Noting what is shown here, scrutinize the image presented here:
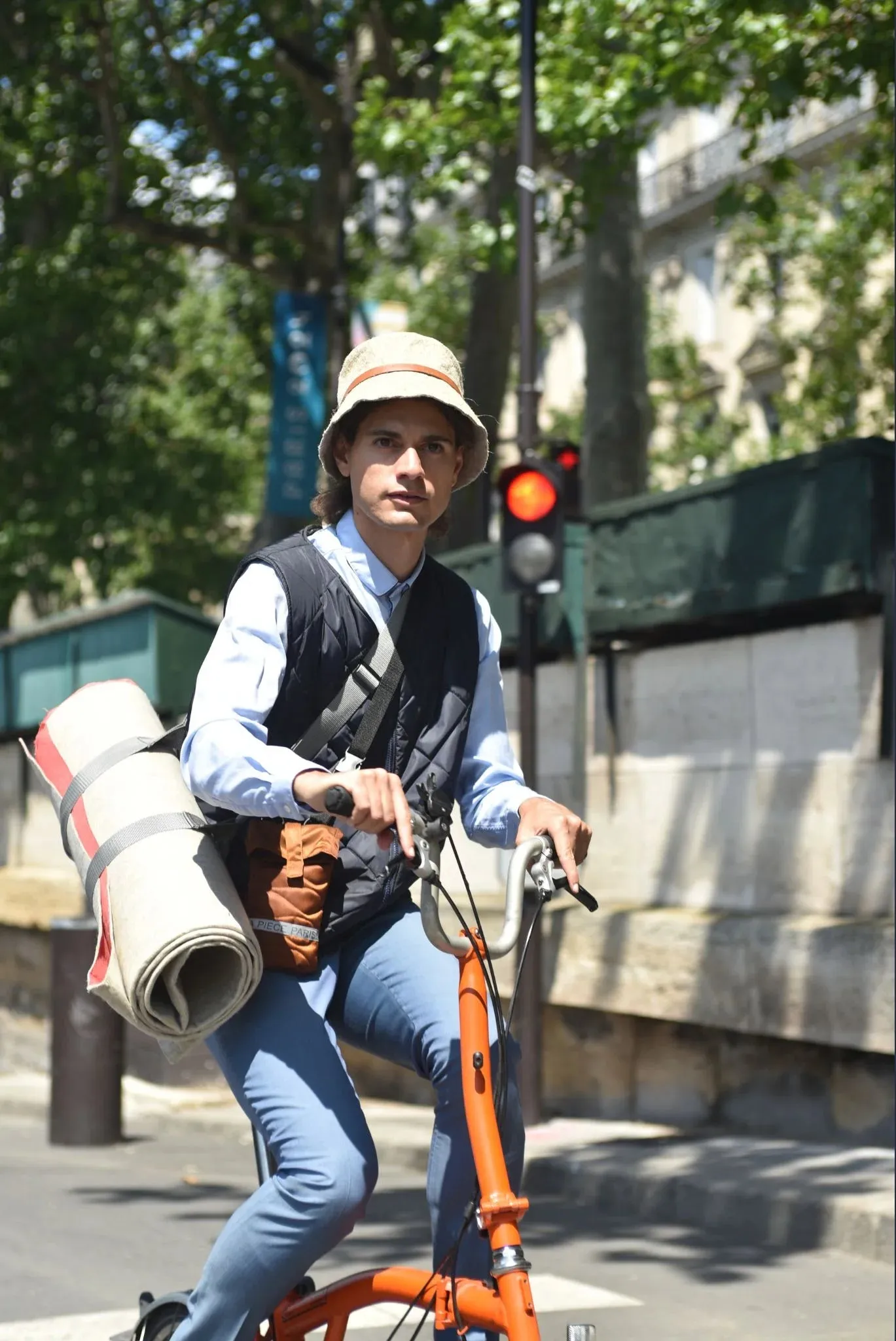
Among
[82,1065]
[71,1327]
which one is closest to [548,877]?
[71,1327]

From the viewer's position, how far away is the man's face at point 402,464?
3367 millimetres

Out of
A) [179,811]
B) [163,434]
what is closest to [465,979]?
[179,811]

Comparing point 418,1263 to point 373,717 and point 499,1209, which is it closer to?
point 373,717

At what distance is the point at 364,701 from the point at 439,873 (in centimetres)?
46

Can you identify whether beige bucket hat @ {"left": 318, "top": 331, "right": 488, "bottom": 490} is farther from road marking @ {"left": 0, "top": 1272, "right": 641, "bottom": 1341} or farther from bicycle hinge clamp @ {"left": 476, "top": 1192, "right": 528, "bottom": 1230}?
road marking @ {"left": 0, "top": 1272, "right": 641, "bottom": 1341}

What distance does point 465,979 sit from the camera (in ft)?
10.1

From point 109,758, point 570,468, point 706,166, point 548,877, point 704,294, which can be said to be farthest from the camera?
point 706,166

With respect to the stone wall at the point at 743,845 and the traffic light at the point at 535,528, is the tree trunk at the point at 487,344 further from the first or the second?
the traffic light at the point at 535,528

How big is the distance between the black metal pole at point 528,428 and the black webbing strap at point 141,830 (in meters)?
6.28

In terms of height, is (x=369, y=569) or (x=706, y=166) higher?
(x=706, y=166)

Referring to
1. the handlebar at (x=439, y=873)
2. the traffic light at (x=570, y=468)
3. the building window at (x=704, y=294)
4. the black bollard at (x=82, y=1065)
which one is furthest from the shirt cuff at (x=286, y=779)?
the building window at (x=704, y=294)

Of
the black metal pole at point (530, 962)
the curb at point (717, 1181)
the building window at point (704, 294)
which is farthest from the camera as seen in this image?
the building window at point (704, 294)

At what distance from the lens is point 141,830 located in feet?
10.7

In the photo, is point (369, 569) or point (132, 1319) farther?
point (132, 1319)
